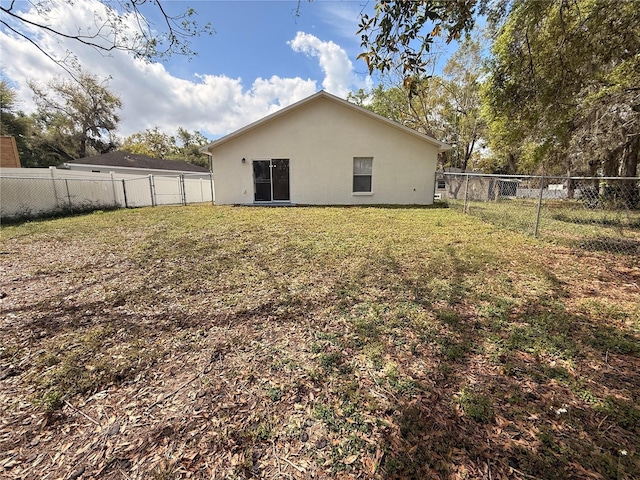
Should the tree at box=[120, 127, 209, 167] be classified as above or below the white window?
above

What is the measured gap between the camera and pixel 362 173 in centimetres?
1152

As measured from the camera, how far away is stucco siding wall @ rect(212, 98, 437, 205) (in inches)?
435

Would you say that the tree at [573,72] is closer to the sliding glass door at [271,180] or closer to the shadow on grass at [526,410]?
the shadow on grass at [526,410]

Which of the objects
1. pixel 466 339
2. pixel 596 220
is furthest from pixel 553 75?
pixel 466 339

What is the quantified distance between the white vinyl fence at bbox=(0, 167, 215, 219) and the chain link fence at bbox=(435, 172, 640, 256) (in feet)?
44.0

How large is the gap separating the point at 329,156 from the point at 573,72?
7370 mm

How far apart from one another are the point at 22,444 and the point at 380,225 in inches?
261

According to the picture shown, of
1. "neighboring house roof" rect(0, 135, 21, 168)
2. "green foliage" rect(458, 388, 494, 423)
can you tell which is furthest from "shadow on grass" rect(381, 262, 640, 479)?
"neighboring house roof" rect(0, 135, 21, 168)

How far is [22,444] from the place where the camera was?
1.55 meters

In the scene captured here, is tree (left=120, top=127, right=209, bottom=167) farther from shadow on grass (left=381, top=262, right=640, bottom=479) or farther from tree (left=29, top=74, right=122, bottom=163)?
shadow on grass (left=381, top=262, right=640, bottom=479)

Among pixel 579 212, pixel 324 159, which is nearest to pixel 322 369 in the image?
pixel 579 212

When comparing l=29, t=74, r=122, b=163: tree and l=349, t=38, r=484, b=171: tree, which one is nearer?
l=349, t=38, r=484, b=171: tree

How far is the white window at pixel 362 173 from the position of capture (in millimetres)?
11398

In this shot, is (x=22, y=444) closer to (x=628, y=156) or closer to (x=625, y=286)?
(x=625, y=286)
